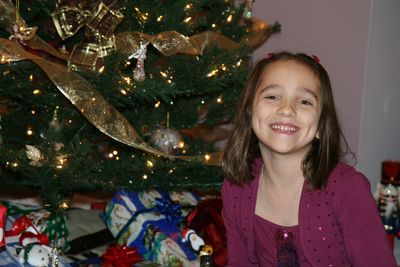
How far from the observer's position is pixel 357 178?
1330mm

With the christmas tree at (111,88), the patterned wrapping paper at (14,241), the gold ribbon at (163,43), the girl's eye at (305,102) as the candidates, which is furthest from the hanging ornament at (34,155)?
the girl's eye at (305,102)

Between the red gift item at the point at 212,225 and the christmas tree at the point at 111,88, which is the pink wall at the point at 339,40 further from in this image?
the red gift item at the point at 212,225

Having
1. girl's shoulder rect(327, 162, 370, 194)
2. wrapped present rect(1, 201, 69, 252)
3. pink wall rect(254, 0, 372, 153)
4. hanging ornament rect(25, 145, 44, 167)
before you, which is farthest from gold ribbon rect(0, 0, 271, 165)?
pink wall rect(254, 0, 372, 153)

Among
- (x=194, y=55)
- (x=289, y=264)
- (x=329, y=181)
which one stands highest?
(x=194, y=55)

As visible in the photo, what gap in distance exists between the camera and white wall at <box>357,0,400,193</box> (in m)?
2.20

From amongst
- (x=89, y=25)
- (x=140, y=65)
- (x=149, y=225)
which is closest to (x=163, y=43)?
(x=140, y=65)

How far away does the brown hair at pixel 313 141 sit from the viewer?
139 cm

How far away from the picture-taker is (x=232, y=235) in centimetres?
154

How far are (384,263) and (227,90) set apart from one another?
97 cm

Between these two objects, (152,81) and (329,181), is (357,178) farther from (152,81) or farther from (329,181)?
(152,81)

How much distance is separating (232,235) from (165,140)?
483 millimetres

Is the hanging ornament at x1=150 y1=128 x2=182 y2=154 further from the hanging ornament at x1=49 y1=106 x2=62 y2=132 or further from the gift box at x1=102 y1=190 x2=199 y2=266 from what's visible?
the hanging ornament at x1=49 y1=106 x2=62 y2=132

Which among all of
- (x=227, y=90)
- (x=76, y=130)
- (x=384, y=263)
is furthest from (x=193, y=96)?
(x=384, y=263)

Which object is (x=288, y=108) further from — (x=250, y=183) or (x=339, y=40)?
(x=339, y=40)
